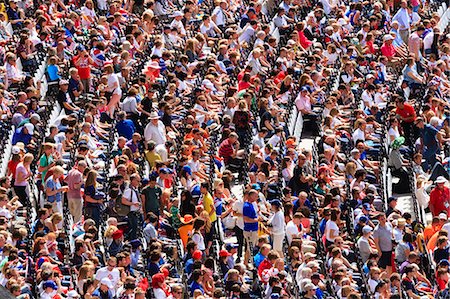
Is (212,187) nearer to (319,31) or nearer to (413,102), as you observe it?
(413,102)

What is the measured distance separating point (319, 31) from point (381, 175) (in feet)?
25.9

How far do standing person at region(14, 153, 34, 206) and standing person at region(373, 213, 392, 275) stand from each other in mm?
5651

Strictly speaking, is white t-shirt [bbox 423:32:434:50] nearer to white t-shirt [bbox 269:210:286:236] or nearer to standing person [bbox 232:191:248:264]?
standing person [bbox 232:191:248:264]

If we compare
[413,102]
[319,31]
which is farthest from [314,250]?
[319,31]

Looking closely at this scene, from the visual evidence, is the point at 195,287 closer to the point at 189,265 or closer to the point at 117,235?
the point at 189,265

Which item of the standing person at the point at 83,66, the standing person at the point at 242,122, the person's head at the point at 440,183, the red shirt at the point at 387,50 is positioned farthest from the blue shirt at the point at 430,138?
the standing person at the point at 83,66

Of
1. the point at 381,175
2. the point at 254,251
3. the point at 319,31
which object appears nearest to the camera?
the point at 254,251

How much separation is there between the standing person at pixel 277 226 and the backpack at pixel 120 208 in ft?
7.49

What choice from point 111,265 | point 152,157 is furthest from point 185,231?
point 111,265

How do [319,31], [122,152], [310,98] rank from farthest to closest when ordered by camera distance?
1. [319,31]
2. [310,98]
3. [122,152]

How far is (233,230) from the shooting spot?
975 inches

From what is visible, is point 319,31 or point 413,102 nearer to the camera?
point 413,102

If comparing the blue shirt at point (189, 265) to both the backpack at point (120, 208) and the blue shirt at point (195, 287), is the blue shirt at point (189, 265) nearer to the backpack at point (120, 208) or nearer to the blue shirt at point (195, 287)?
the blue shirt at point (195, 287)

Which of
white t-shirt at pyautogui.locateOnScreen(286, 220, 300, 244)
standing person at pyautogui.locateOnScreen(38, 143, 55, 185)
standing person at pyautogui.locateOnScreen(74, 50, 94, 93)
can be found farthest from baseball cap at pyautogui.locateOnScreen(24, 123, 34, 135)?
white t-shirt at pyautogui.locateOnScreen(286, 220, 300, 244)
